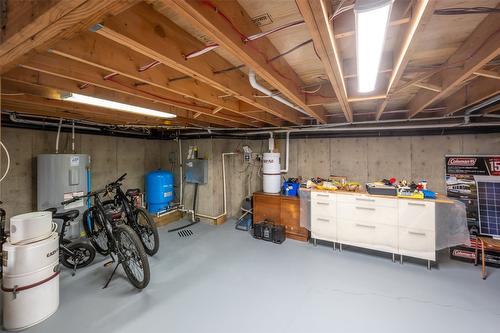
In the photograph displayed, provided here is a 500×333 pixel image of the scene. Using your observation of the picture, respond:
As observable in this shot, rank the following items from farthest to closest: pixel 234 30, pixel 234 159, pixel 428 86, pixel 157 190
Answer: pixel 234 159
pixel 157 190
pixel 428 86
pixel 234 30

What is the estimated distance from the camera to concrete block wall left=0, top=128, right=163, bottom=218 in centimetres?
296

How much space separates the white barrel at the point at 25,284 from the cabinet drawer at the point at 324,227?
10.9 feet

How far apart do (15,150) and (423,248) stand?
5.84m

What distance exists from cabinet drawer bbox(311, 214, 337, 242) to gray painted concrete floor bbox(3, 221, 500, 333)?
288 millimetres

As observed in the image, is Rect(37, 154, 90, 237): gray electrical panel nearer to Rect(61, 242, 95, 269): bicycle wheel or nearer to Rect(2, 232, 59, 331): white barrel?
Rect(61, 242, 95, 269): bicycle wheel

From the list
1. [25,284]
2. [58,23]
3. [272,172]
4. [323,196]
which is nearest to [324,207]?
[323,196]

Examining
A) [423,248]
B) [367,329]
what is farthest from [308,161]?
[367,329]

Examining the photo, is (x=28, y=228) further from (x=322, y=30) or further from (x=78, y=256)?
(x=322, y=30)

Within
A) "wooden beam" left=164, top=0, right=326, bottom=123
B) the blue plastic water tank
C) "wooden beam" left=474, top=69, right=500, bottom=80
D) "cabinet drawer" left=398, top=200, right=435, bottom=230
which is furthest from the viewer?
the blue plastic water tank

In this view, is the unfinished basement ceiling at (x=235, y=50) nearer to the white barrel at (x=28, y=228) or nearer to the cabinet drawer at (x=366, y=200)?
the white barrel at (x=28, y=228)

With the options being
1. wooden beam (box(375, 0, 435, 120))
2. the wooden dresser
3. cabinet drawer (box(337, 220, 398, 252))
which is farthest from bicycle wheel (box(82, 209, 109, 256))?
wooden beam (box(375, 0, 435, 120))

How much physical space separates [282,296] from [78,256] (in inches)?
105

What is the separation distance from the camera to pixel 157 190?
4.37 metres

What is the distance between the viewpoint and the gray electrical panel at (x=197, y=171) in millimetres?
4500
